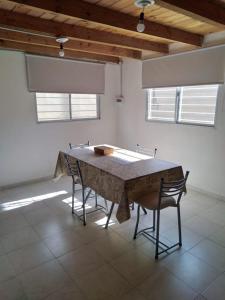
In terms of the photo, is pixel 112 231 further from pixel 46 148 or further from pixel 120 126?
pixel 120 126

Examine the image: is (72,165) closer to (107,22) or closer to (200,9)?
(107,22)

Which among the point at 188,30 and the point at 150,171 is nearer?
the point at 150,171

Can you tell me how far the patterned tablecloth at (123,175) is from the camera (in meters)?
2.25

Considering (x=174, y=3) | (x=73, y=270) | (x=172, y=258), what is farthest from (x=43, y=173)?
(x=174, y=3)

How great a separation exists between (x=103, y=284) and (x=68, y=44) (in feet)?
10.8

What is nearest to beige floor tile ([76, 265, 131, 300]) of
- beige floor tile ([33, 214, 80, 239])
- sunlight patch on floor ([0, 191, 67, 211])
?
beige floor tile ([33, 214, 80, 239])

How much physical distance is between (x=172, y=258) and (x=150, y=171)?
0.93 metres

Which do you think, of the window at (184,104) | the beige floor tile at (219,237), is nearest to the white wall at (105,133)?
the window at (184,104)

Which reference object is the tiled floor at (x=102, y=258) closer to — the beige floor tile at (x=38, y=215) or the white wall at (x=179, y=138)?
the beige floor tile at (x=38, y=215)

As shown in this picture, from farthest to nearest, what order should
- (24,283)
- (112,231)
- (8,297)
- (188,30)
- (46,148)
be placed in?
(46,148) < (188,30) < (112,231) < (24,283) < (8,297)

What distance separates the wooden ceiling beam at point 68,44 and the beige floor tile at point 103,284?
312cm

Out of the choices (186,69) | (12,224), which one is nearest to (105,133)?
(186,69)

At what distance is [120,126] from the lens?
17.2ft

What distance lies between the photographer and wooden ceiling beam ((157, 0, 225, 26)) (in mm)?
1959
